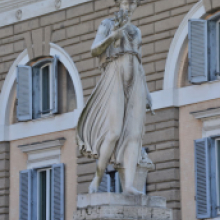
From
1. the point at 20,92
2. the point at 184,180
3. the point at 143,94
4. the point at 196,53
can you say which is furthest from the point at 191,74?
the point at 143,94

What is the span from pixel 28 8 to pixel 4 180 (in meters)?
4.22

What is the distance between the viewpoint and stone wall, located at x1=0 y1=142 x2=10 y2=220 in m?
24.6

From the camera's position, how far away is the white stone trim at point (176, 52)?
21000mm

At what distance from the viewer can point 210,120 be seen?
20375mm

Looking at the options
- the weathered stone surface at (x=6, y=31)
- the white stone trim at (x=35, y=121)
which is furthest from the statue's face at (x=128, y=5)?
the weathered stone surface at (x=6, y=31)

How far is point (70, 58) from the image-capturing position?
926 inches

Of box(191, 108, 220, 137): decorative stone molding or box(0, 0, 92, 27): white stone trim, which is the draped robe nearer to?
box(191, 108, 220, 137): decorative stone molding

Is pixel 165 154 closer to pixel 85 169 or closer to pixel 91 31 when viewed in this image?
pixel 85 169

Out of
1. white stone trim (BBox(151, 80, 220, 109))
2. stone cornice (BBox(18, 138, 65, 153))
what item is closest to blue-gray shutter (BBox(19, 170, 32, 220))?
stone cornice (BBox(18, 138, 65, 153))

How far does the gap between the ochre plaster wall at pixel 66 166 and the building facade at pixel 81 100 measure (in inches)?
1.0

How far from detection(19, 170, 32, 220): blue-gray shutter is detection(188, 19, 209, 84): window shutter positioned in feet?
17.9

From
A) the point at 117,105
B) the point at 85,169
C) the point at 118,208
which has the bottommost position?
the point at 118,208

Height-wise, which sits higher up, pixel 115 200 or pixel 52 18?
pixel 52 18

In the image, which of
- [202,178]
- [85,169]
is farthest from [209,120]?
[85,169]
